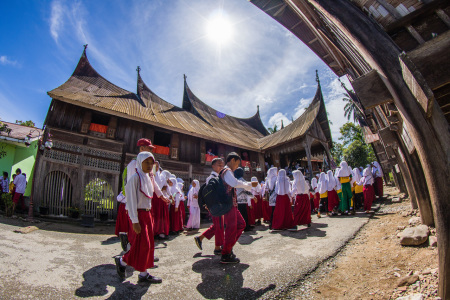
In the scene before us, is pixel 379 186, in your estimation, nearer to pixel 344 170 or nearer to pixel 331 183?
pixel 331 183

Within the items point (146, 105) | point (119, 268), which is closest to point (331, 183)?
point (119, 268)

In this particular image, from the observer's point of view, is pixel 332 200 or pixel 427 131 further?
pixel 332 200

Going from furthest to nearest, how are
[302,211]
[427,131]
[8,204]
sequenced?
→ [8,204], [302,211], [427,131]

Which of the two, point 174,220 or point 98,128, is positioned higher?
point 98,128

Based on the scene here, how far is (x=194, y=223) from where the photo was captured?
7.02 meters

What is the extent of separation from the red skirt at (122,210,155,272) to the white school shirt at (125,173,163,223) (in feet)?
0.37

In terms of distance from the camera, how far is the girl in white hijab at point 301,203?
5.57 meters

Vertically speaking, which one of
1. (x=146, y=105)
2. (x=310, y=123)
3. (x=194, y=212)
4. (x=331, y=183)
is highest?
(x=146, y=105)

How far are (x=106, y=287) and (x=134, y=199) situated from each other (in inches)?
38.2

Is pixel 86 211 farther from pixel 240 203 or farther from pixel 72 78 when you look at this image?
pixel 72 78

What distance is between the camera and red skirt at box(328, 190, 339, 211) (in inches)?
300

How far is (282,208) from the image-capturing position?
5465mm

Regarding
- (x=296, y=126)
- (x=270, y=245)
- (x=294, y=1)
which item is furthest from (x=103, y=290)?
(x=296, y=126)

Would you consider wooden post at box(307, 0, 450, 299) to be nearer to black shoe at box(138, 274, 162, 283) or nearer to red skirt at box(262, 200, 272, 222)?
black shoe at box(138, 274, 162, 283)
